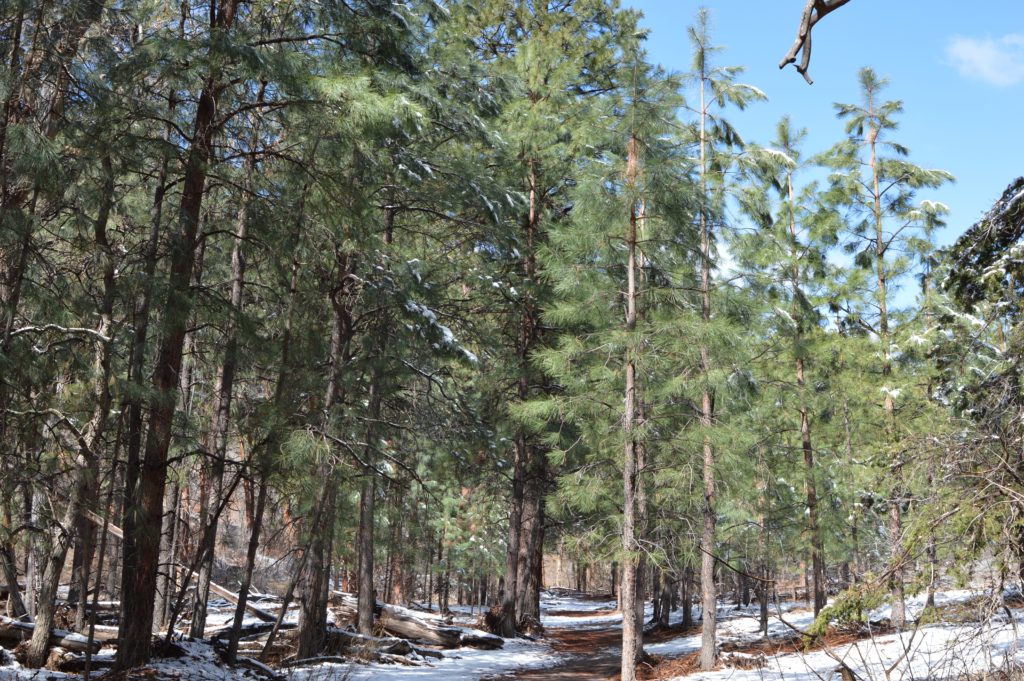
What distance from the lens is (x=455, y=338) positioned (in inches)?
556

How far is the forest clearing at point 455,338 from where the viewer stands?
725 centimetres

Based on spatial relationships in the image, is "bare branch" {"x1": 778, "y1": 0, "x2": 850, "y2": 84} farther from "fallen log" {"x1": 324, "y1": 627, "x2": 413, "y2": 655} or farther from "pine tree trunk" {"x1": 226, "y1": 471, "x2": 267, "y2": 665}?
"fallen log" {"x1": 324, "y1": 627, "x2": 413, "y2": 655}

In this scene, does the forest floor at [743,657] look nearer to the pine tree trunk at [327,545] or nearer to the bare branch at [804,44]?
the pine tree trunk at [327,545]

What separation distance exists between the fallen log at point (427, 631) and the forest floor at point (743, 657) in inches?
15.6

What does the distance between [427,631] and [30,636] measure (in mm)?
7344

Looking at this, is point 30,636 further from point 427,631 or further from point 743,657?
point 743,657

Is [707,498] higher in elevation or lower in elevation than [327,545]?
higher

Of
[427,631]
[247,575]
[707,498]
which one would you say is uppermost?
[707,498]

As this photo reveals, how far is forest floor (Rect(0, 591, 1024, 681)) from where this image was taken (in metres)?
5.71

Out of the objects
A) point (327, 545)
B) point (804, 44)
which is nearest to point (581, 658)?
point (327, 545)

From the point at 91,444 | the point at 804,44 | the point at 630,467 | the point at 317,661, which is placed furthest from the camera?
the point at 317,661

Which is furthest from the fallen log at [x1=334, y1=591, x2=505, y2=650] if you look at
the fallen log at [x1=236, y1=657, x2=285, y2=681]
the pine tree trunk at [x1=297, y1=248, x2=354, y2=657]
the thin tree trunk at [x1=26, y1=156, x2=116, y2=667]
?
the thin tree trunk at [x1=26, y1=156, x2=116, y2=667]

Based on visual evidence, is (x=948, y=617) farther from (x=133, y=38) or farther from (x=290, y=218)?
(x=133, y=38)

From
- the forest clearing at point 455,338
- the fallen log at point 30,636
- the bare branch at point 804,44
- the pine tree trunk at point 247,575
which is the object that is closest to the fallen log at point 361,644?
the forest clearing at point 455,338
